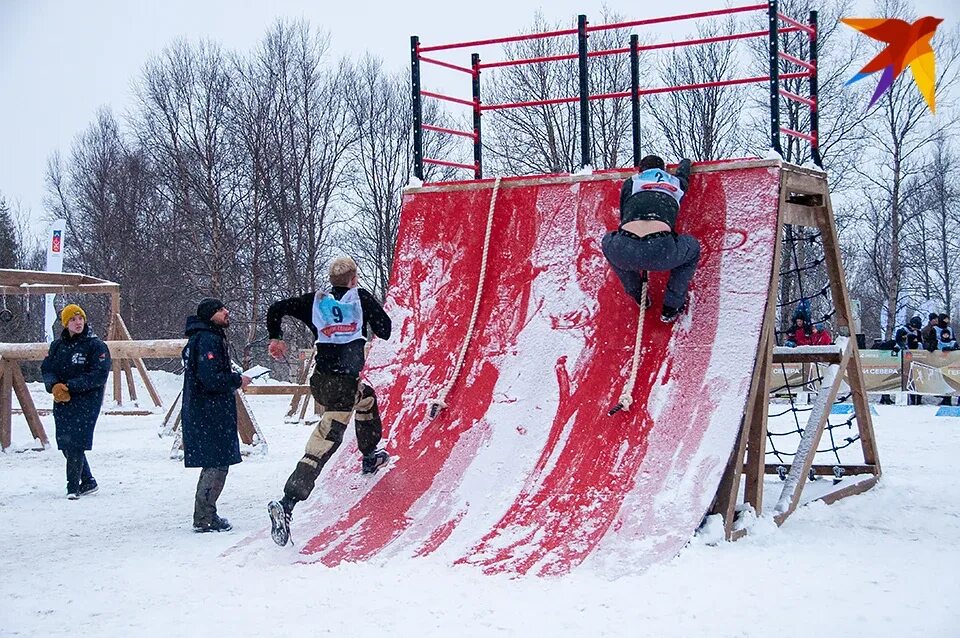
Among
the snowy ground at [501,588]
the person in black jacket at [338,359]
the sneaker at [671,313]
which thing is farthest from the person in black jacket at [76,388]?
the sneaker at [671,313]

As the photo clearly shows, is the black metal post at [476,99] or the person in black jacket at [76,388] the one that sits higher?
the black metal post at [476,99]

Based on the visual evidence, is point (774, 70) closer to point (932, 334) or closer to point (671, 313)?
point (671, 313)

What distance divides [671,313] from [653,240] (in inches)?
21.4

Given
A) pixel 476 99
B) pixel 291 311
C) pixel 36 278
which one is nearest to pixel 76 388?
pixel 291 311

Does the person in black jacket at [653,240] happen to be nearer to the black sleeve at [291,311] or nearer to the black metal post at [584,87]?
the black metal post at [584,87]

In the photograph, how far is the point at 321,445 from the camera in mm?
6379

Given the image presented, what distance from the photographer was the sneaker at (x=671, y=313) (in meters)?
6.62

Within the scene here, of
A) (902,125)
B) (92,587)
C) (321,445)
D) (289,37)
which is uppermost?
(289,37)

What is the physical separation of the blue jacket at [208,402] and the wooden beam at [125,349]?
460cm

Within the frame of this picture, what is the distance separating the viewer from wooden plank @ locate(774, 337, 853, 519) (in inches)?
255

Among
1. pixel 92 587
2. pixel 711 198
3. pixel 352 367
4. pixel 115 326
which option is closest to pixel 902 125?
pixel 115 326

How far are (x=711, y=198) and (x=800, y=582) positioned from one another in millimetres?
2968

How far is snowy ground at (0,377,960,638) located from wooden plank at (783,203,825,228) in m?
2.03

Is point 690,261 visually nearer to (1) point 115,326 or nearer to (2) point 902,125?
(1) point 115,326
